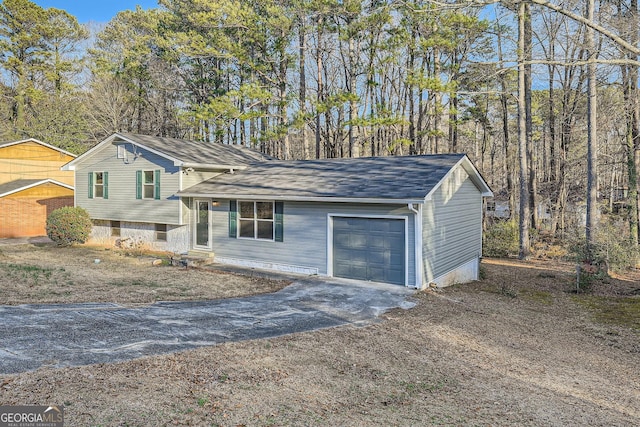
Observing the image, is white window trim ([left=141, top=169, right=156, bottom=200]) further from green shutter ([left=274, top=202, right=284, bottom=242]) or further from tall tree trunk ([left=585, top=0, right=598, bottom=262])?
tall tree trunk ([left=585, top=0, right=598, bottom=262])

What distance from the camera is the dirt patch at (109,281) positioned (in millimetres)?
10297

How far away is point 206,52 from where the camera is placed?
26391 mm

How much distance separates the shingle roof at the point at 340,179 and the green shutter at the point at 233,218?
1.57ft

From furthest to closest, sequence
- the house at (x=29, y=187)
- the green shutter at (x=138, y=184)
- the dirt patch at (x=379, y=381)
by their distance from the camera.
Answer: the house at (x=29, y=187) → the green shutter at (x=138, y=184) → the dirt patch at (x=379, y=381)

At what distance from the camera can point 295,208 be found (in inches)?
557

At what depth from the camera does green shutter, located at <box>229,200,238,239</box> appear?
51.0 ft

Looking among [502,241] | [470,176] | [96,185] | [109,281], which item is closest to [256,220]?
[109,281]

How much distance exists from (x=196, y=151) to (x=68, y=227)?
6.35 meters

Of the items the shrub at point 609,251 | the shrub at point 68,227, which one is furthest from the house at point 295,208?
the shrub at point 609,251

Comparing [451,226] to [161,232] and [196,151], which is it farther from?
[161,232]

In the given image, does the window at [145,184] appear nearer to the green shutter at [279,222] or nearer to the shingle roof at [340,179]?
the shingle roof at [340,179]

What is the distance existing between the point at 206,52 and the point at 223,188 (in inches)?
548

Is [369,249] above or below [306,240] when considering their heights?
below

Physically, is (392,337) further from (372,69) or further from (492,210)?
(492,210)
